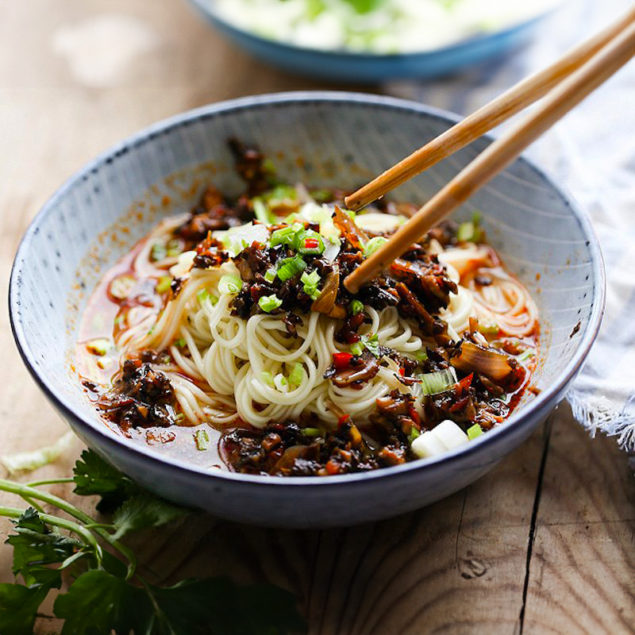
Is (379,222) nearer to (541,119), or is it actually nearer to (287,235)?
(287,235)

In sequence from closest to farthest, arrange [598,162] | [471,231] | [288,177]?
1. [471,231]
2. [288,177]
3. [598,162]

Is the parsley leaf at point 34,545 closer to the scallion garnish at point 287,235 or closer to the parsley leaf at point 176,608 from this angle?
the parsley leaf at point 176,608

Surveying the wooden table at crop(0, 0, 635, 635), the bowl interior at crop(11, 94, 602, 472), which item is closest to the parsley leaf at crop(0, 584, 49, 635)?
the wooden table at crop(0, 0, 635, 635)

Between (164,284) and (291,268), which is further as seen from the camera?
(164,284)

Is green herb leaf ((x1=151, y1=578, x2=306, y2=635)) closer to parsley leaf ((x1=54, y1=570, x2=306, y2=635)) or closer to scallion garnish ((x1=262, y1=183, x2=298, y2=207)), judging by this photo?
parsley leaf ((x1=54, y1=570, x2=306, y2=635))

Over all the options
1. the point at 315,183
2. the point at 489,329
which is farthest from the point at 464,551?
the point at 315,183

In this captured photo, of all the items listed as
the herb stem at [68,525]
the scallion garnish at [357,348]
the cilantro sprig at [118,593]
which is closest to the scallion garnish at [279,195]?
the scallion garnish at [357,348]
